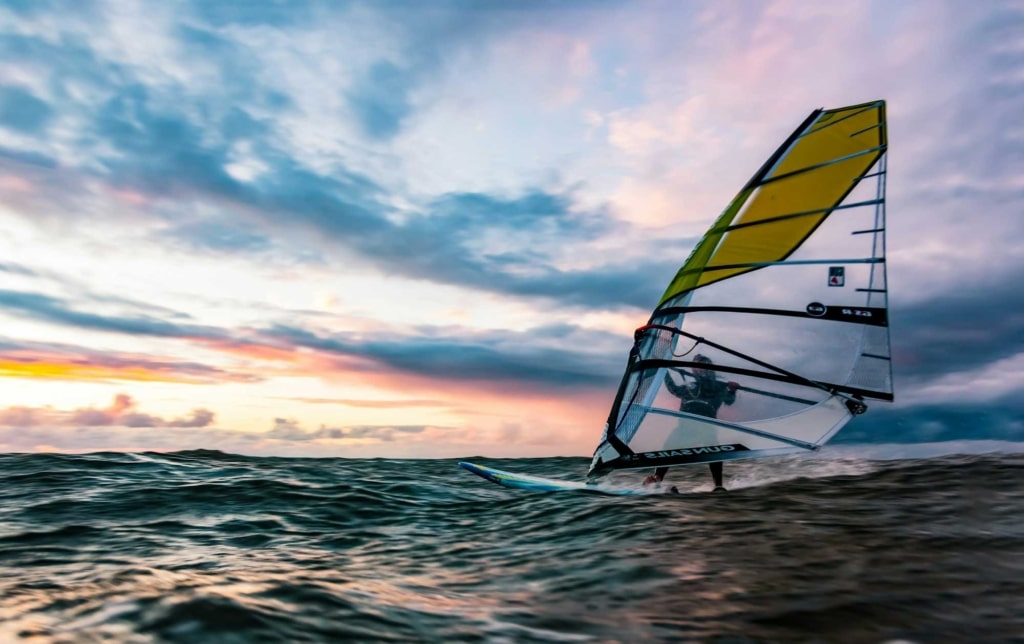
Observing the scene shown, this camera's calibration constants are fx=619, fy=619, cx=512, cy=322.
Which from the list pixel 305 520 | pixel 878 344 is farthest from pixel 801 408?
pixel 305 520

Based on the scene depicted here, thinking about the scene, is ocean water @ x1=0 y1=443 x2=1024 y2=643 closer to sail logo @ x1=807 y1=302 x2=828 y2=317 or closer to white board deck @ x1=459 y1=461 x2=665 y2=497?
white board deck @ x1=459 y1=461 x2=665 y2=497

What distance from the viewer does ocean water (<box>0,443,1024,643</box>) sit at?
402 centimetres

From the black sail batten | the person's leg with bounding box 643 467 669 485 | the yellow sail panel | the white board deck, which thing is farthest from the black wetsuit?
the yellow sail panel

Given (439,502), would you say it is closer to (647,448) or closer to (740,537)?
(647,448)

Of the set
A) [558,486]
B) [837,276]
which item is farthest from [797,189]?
[558,486]

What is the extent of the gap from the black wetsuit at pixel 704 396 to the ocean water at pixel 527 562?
4.14ft

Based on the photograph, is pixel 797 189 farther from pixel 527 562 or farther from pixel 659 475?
pixel 527 562

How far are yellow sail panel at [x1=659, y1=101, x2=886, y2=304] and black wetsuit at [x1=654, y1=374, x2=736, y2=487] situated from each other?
5.45ft

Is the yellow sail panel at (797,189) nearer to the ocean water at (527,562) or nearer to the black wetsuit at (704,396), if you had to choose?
the black wetsuit at (704,396)

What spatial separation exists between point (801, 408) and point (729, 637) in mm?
6853

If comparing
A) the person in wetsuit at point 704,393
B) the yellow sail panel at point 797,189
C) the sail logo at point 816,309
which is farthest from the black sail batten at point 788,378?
the yellow sail panel at point 797,189

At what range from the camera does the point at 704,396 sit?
9.85m

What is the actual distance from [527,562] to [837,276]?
6.95 m

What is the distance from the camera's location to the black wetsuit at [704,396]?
32.1ft
